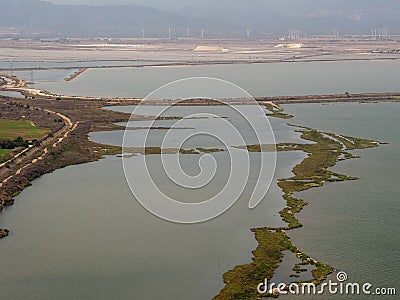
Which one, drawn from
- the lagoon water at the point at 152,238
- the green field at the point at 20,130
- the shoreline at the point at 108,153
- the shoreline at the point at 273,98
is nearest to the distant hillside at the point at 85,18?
the shoreline at the point at 273,98

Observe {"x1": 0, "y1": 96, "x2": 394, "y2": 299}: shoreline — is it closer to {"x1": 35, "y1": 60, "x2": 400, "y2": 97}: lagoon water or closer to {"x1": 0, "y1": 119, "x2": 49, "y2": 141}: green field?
{"x1": 0, "y1": 119, "x2": 49, "y2": 141}: green field

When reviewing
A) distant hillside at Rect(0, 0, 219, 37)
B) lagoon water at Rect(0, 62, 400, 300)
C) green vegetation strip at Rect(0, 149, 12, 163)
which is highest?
distant hillside at Rect(0, 0, 219, 37)

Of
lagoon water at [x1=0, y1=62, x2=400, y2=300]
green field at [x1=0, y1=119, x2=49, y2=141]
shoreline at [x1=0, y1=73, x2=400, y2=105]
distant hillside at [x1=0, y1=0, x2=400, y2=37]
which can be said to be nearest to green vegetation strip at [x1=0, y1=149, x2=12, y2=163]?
lagoon water at [x1=0, y1=62, x2=400, y2=300]

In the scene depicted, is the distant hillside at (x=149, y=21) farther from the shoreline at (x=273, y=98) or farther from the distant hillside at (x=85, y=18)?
the shoreline at (x=273, y=98)

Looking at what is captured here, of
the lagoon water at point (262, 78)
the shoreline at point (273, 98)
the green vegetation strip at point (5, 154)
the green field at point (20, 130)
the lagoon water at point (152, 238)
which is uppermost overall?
the lagoon water at point (262, 78)

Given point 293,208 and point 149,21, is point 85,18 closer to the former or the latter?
point 149,21
